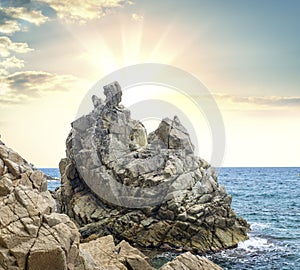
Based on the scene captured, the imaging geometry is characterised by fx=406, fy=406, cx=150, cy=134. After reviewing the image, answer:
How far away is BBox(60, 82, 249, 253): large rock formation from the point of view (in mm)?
41344

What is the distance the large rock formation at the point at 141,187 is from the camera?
136 ft

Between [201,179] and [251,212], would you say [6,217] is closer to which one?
[201,179]

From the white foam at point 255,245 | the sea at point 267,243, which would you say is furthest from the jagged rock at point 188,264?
the white foam at point 255,245

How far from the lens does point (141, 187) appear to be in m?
44.4

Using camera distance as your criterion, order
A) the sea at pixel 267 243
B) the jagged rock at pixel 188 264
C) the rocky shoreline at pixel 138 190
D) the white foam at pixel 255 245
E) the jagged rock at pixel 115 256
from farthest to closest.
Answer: the rocky shoreline at pixel 138 190, the white foam at pixel 255 245, the sea at pixel 267 243, the jagged rock at pixel 115 256, the jagged rock at pixel 188 264

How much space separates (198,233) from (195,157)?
11.1 metres

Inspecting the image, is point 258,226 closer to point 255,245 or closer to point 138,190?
point 255,245

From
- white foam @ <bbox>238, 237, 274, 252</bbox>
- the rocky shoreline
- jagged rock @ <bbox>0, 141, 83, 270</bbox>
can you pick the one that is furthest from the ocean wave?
jagged rock @ <bbox>0, 141, 83, 270</bbox>

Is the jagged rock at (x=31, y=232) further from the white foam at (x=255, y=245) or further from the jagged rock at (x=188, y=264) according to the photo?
the white foam at (x=255, y=245)

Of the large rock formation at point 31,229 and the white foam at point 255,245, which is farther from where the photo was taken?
the white foam at point 255,245

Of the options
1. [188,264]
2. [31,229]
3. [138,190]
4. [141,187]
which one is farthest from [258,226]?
[31,229]

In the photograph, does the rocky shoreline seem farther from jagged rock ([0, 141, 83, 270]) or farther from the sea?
jagged rock ([0, 141, 83, 270])

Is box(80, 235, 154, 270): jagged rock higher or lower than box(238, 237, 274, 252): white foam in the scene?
higher

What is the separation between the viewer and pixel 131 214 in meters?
43.0
